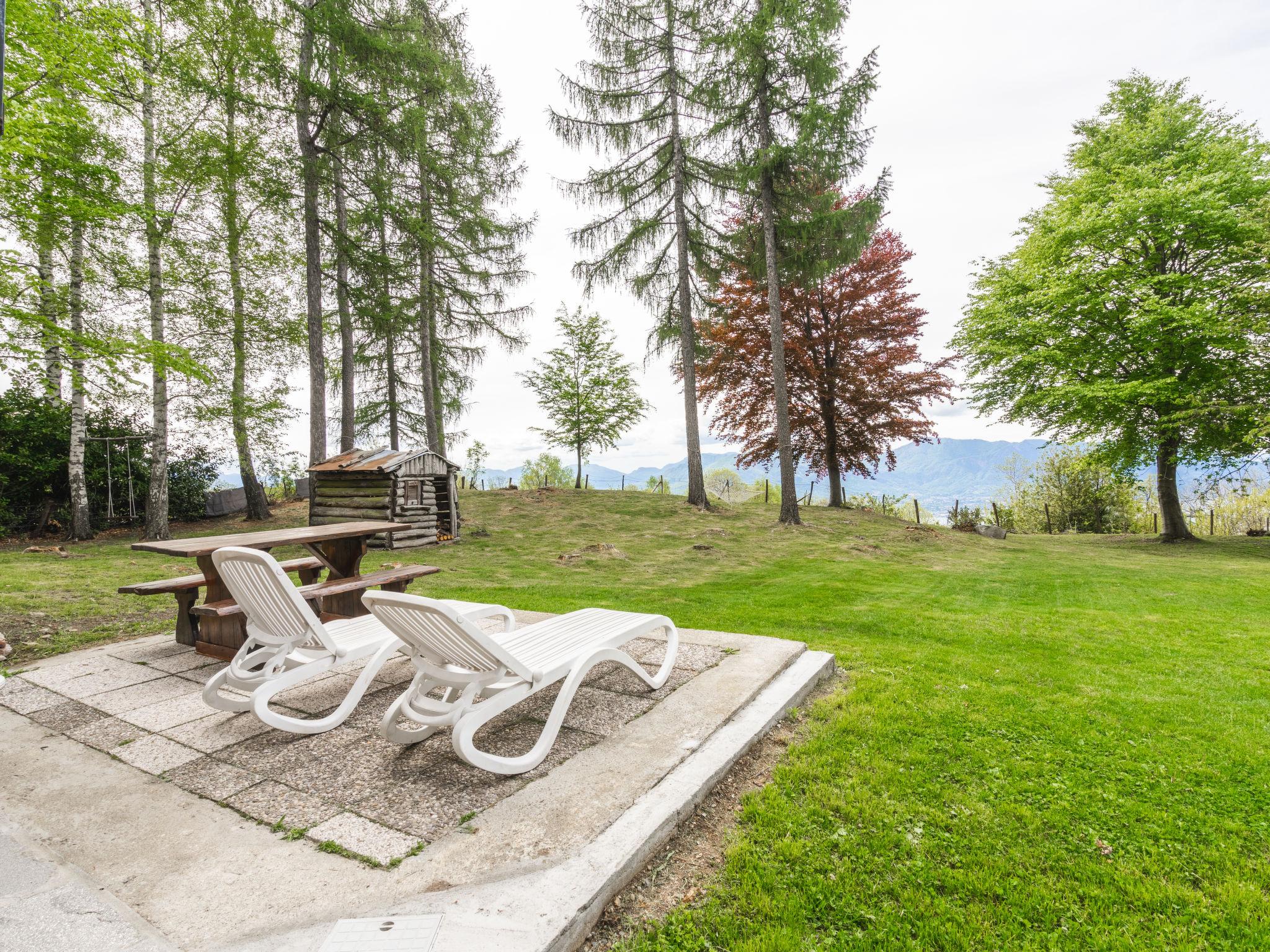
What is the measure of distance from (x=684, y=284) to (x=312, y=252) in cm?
981

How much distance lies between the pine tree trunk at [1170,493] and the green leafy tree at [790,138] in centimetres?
1039

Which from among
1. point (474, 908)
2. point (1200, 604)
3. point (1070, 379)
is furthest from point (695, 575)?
point (1070, 379)

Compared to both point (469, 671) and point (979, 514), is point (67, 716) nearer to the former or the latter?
point (469, 671)

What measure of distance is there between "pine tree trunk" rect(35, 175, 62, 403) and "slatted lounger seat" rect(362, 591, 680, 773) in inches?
243

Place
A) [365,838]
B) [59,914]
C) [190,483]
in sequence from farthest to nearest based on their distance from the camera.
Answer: [190,483] → [365,838] → [59,914]

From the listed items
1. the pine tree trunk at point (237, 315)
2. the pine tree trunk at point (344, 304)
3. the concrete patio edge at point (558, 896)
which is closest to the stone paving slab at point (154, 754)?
the concrete patio edge at point (558, 896)

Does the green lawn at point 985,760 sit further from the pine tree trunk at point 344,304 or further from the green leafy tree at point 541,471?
the green leafy tree at point 541,471

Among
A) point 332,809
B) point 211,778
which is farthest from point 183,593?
point 332,809

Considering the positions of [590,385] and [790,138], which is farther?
[590,385]

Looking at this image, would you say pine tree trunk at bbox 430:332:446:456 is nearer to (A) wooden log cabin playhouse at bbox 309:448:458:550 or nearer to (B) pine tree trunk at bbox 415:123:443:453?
(B) pine tree trunk at bbox 415:123:443:453

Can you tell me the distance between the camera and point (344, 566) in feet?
17.5

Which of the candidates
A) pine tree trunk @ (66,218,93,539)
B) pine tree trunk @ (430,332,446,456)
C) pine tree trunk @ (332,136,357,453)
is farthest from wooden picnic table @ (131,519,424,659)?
pine tree trunk @ (430,332,446,456)

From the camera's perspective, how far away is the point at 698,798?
7.84 feet

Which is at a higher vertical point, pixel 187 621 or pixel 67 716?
pixel 187 621
